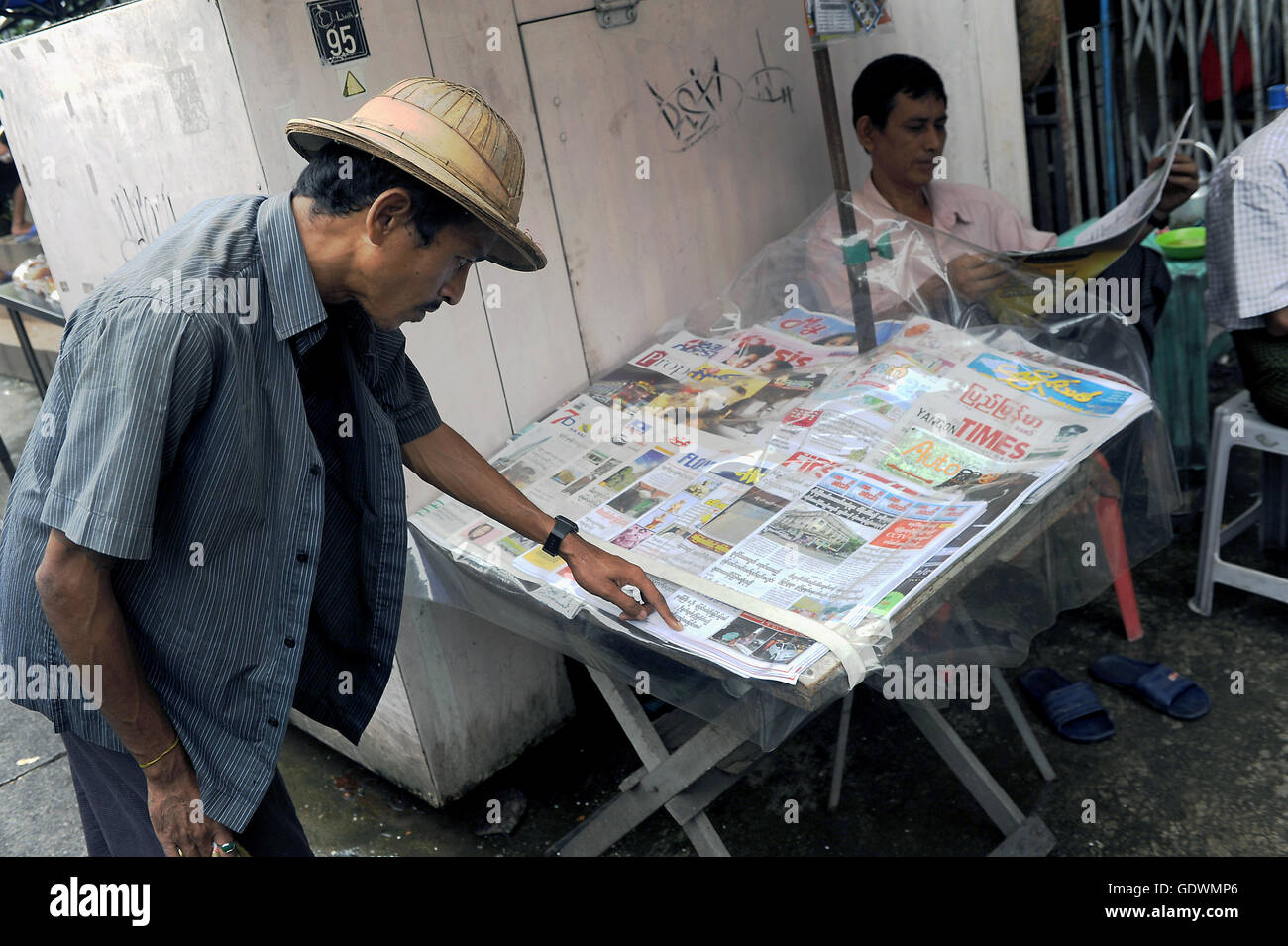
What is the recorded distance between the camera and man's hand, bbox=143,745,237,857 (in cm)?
154

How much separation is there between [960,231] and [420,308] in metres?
2.30

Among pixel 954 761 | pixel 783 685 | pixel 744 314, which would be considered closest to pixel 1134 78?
pixel 744 314

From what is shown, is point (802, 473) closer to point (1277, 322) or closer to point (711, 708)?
point (711, 708)

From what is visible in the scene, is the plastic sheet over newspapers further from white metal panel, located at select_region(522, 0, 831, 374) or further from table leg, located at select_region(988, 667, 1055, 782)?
table leg, located at select_region(988, 667, 1055, 782)

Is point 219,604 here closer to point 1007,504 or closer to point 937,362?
point 1007,504

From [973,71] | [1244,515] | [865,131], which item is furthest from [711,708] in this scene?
[973,71]

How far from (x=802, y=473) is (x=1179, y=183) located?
1.38 meters

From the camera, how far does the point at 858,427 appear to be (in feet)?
7.84

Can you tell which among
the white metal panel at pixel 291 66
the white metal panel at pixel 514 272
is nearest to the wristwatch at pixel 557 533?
the white metal panel at pixel 514 272

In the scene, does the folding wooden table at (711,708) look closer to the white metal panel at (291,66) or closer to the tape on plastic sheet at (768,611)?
the tape on plastic sheet at (768,611)

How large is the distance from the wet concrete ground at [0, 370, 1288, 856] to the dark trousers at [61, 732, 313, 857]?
41.8 inches

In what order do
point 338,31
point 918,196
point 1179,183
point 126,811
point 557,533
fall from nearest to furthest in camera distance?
point 126,811 → point 557,533 → point 338,31 → point 1179,183 → point 918,196

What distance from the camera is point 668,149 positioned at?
3133mm

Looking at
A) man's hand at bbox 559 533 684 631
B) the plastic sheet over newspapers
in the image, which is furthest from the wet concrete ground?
man's hand at bbox 559 533 684 631
